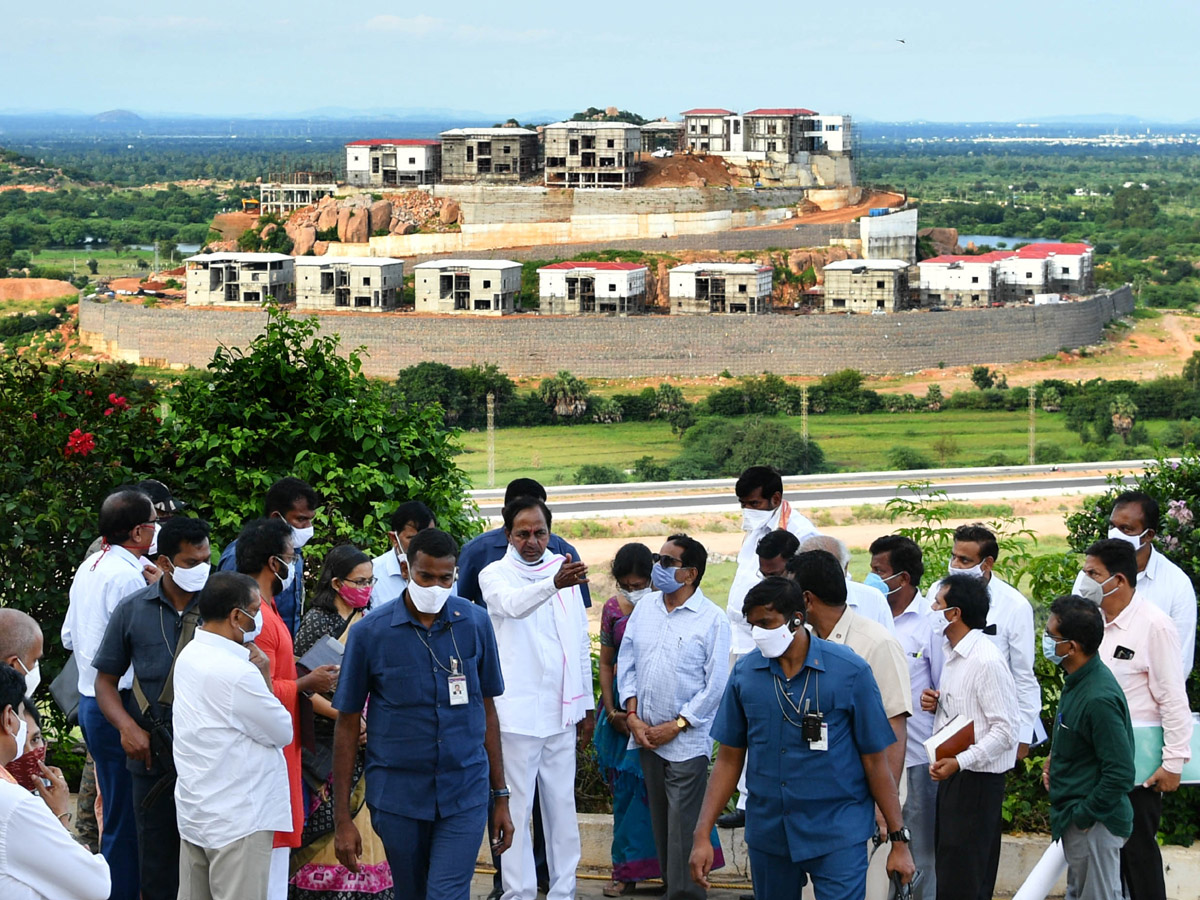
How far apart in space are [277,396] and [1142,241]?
87.8 metres

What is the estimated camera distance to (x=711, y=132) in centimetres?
5838

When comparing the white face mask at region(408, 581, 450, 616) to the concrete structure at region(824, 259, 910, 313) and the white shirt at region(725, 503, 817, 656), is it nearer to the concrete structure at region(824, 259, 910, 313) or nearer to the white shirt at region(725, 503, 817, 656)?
the white shirt at region(725, 503, 817, 656)

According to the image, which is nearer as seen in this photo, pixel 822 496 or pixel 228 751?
pixel 228 751

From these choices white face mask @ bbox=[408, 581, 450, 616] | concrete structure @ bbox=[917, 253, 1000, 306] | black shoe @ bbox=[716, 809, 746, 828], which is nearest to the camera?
white face mask @ bbox=[408, 581, 450, 616]

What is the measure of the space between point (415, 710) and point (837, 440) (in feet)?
98.6

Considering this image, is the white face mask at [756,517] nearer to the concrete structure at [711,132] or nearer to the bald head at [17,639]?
the bald head at [17,639]

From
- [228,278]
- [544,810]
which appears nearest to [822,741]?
[544,810]

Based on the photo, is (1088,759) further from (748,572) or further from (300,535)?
(300,535)

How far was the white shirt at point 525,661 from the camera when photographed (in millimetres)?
4750

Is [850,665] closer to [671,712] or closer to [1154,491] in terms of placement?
[671,712]

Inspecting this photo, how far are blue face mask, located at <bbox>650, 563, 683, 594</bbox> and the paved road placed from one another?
1754cm

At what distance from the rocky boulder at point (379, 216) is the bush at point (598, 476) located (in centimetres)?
2438

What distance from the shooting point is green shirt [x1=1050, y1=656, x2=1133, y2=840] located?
4129 mm

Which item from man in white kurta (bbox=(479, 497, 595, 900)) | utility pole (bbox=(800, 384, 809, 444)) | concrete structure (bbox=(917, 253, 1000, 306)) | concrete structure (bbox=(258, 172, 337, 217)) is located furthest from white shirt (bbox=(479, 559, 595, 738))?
concrete structure (bbox=(258, 172, 337, 217))
